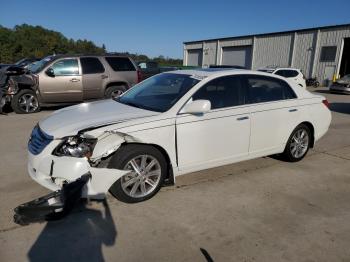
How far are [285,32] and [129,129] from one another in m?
34.5

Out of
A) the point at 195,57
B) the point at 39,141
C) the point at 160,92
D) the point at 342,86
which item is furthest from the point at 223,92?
the point at 195,57

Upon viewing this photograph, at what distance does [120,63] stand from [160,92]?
22.6 ft

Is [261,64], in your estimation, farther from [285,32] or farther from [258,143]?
[258,143]

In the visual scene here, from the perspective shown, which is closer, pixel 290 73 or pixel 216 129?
pixel 216 129

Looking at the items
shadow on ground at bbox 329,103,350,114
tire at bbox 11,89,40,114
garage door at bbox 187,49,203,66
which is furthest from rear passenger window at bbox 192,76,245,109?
garage door at bbox 187,49,203,66

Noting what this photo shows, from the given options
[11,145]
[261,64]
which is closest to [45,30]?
[261,64]

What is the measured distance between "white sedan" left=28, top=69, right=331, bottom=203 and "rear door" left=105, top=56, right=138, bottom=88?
19.6 ft

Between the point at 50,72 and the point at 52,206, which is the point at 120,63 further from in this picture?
the point at 52,206

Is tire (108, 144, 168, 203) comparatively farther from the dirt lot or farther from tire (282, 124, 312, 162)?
tire (282, 124, 312, 162)

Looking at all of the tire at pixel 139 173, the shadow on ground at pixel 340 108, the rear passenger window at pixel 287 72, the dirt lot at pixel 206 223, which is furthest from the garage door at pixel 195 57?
the tire at pixel 139 173

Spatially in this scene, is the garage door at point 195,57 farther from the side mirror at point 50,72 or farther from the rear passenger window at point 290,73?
the side mirror at point 50,72

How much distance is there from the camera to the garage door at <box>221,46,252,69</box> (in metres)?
38.9

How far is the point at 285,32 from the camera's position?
34.6 m

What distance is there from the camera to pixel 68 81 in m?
10.5
